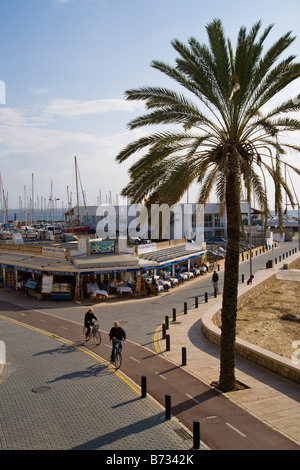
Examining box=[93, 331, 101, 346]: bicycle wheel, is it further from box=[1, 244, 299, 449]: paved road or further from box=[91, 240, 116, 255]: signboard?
box=[91, 240, 116, 255]: signboard

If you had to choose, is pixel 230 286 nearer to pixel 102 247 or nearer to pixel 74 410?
pixel 74 410

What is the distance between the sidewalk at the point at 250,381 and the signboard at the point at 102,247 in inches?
396

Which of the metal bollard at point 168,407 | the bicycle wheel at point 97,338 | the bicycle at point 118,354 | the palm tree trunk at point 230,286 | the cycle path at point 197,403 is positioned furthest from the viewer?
the bicycle wheel at point 97,338

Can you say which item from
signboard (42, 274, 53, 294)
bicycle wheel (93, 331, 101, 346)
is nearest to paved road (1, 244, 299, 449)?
bicycle wheel (93, 331, 101, 346)

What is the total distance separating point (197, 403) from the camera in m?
10.8

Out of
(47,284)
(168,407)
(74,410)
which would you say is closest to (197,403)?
(168,407)

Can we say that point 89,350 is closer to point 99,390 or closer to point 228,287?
point 99,390

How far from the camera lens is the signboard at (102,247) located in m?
27.6

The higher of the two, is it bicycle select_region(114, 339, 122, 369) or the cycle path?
bicycle select_region(114, 339, 122, 369)

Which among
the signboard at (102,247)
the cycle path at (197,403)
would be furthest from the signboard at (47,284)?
the cycle path at (197,403)

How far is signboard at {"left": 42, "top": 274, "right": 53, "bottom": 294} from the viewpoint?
25.4 m

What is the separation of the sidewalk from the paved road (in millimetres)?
398

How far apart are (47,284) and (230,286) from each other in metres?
16.3

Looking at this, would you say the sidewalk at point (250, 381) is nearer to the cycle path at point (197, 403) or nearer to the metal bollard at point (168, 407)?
the cycle path at point (197, 403)
